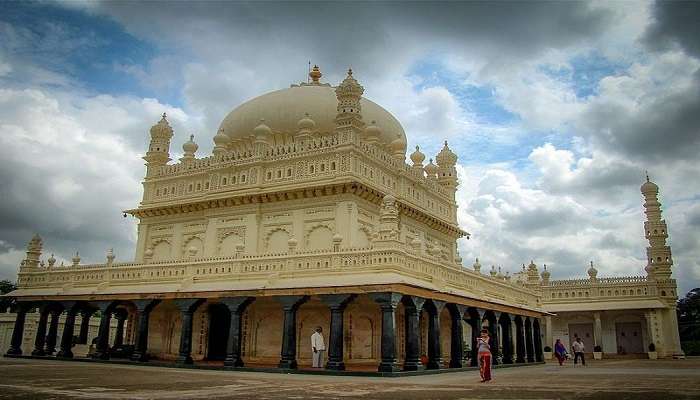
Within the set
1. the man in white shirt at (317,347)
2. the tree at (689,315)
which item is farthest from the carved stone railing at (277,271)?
the tree at (689,315)

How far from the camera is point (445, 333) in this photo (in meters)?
24.2

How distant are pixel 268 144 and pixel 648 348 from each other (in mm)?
23936

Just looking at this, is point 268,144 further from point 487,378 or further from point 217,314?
point 487,378

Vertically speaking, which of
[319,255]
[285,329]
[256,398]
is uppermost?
[319,255]

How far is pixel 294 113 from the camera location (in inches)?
1078

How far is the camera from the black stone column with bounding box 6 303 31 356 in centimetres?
2322

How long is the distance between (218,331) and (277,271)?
523 cm

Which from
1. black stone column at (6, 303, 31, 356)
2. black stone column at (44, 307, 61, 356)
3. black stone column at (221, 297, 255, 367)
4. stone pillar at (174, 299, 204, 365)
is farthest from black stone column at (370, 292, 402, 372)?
black stone column at (6, 303, 31, 356)

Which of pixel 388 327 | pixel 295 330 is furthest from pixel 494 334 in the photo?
pixel 295 330

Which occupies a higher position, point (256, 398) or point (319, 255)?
point (319, 255)

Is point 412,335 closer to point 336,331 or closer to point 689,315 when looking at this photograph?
point 336,331

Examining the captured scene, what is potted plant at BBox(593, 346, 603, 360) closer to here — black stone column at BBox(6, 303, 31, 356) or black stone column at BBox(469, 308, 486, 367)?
black stone column at BBox(469, 308, 486, 367)

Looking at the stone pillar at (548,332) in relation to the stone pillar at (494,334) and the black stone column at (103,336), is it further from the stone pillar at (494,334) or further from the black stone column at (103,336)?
the black stone column at (103,336)

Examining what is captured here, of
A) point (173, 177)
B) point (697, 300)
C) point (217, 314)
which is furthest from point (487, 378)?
point (697, 300)
